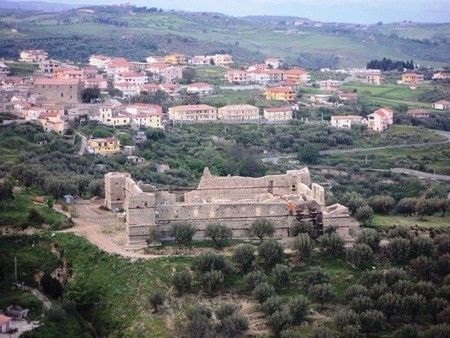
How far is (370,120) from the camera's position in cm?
Answer: 8100

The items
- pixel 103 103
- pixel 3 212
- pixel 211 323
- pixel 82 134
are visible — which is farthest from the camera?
pixel 103 103

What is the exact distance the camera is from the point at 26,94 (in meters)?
77.1

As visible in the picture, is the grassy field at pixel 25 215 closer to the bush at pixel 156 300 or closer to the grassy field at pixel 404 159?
the bush at pixel 156 300

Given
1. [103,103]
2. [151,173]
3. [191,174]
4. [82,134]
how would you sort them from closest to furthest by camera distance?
[151,173] < [191,174] < [82,134] < [103,103]

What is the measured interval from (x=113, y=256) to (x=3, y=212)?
7.46m

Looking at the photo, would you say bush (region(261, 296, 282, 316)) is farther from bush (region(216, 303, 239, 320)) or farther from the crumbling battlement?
the crumbling battlement

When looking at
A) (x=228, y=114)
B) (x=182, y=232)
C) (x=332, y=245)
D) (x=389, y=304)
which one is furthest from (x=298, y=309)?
(x=228, y=114)

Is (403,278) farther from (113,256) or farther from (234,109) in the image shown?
(234,109)

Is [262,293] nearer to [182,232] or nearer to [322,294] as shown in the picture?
[322,294]

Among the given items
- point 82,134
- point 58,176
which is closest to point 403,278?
point 58,176

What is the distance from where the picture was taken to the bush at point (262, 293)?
33.4 meters

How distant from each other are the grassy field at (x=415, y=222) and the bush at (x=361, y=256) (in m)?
4.76

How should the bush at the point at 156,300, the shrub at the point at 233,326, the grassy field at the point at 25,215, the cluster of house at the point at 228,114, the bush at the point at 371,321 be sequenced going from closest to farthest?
the shrub at the point at 233,326 → the bush at the point at 371,321 → the bush at the point at 156,300 → the grassy field at the point at 25,215 → the cluster of house at the point at 228,114

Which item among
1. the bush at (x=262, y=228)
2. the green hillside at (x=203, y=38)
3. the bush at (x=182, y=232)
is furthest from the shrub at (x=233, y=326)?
the green hillside at (x=203, y=38)
